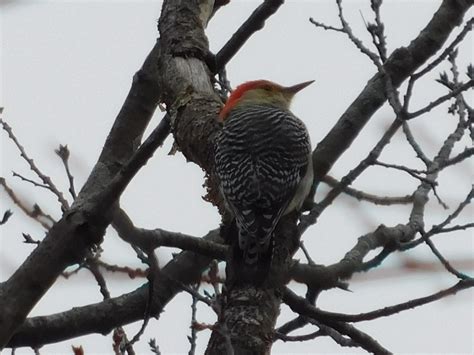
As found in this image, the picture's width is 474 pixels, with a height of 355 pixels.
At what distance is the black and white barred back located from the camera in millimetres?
4842

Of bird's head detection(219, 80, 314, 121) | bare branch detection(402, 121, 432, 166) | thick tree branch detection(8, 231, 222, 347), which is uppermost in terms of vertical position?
bird's head detection(219, 80, 314, 121)

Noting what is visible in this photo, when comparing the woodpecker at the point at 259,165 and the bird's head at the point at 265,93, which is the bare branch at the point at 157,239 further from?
the bird's head at the point at 265,93

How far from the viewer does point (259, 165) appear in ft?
19.0

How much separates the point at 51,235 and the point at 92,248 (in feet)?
0.74

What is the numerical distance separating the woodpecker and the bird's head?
18 millimetres

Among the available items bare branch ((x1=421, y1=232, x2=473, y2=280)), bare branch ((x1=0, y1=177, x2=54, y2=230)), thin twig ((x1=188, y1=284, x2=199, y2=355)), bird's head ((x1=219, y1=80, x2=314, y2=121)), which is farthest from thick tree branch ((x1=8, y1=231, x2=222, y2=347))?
bird's head ((x1=219, y1=80, x2=314, y2=121))

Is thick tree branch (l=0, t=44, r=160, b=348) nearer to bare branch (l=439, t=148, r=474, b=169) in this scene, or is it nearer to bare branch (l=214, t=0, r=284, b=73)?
bare branch (l=214, t=0, r=284, b=73)

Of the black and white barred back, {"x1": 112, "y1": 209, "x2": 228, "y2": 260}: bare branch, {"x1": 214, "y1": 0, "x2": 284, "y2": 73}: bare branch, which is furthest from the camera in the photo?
{"x1": 214, "y1": 0, "x2": 284, "y2": 73}: bare branch

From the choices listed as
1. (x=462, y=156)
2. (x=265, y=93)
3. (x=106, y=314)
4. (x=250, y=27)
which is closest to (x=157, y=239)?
(x=106, y=314)

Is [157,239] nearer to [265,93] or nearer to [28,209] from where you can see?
[28,209]

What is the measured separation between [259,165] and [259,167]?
0.04m

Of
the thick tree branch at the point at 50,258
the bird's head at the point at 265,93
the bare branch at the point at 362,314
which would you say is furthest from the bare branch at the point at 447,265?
the bird's head at the point at 265,93

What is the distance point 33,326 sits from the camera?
4.91 metres

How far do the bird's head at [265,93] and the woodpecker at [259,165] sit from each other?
2 centimetres
